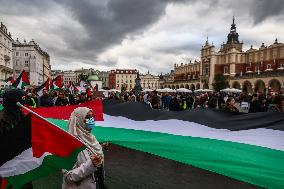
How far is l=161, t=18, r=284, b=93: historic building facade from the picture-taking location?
6400 cm

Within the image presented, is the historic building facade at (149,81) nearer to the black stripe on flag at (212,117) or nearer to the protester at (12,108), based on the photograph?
the black stripe on flag at (212,117)

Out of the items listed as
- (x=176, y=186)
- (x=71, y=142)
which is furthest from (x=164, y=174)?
(x=71, y=142)

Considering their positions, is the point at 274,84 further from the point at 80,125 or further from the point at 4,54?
the point at 80,125

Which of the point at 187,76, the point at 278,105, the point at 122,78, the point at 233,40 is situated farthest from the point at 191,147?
the point at 122,78

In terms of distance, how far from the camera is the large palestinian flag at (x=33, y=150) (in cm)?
284

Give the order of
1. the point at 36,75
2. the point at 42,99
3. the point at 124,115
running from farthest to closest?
the point at 36,75 → the point at 42,99 → the point at 124,115

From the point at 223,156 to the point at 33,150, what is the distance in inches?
85.0

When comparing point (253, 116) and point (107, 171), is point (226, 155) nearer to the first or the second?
point (253, 116)

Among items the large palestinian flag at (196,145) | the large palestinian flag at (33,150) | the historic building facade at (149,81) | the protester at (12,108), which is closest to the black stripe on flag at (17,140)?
the large palestinian flag at (33,150)

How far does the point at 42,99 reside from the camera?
1289 cm

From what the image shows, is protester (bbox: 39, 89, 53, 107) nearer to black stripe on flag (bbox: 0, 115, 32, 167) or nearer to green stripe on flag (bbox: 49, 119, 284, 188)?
green stripe on flag (bbox: 49, 119, 284, 188)

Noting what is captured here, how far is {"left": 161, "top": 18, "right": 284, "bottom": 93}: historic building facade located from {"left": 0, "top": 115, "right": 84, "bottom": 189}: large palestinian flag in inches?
2274

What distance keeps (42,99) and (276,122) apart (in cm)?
965

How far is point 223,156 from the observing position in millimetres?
3891
